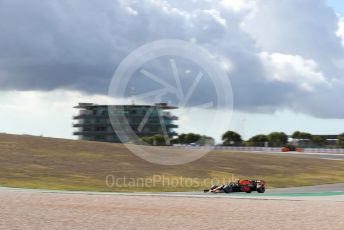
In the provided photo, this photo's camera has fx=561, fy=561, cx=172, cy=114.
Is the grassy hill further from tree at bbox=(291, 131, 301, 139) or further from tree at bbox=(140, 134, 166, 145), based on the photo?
tree at bbox=(291, 131, 301, 139)

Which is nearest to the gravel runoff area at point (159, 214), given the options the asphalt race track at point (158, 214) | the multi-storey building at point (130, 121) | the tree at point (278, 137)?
the asphalt race track at point (158, 214)

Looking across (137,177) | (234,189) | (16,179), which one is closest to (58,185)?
(16,179)

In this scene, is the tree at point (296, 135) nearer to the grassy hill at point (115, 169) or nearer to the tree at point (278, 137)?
the tree at point (278, 137)

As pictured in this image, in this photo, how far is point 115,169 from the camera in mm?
45781

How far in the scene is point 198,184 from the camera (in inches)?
1613

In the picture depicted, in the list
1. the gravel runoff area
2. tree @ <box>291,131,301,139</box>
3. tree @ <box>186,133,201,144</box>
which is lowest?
the gravel runoff area

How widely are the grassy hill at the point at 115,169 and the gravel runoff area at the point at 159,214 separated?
13967 millimetres

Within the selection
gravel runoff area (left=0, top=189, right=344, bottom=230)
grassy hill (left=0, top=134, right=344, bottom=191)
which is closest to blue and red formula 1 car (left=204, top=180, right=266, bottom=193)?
grassy hill (left=0, top=134, right=344, bottom=191)

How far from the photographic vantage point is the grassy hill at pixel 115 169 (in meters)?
38.2

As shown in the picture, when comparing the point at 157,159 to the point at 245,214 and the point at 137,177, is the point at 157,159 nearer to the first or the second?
the point at 137,177

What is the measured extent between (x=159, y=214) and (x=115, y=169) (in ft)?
93.0

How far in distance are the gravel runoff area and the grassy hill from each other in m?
14.0

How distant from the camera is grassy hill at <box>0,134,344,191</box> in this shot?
38219 mm

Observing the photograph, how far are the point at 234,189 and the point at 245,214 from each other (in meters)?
14.7
